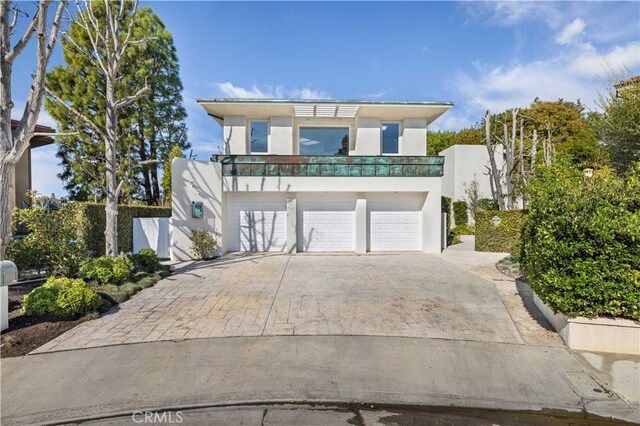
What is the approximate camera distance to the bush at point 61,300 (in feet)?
17.4

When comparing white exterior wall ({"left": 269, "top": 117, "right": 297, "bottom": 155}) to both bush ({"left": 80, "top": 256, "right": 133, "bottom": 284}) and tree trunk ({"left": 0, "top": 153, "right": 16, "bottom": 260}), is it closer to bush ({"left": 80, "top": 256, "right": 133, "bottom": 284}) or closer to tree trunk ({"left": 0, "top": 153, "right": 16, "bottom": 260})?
bush ({"left": 80, "top": 256, "right": 133, "bottom": 284})

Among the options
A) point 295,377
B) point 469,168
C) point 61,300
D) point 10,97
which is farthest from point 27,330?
point 469,168

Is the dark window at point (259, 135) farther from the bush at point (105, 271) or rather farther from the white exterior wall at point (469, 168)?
the white exterior wall at point (469, 168)

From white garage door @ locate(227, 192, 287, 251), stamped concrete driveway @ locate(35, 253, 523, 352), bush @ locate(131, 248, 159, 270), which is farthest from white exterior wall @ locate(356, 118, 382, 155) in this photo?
bush @ locate(131, 248, 159, 270)

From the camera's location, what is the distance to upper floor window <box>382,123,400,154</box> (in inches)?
573

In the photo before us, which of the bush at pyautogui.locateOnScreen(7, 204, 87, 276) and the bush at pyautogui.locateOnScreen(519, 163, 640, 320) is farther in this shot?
the bush at pyautogui.locateOnScreen(7, 204, 87, 276)

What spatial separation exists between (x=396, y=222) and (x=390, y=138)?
13.2 feet

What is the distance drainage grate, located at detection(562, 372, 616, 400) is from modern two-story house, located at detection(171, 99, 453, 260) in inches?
354

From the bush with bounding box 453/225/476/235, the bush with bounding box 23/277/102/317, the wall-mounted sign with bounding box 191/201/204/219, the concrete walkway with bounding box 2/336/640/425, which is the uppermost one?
the wall-mounted sign with bounding box 191/201/204/219

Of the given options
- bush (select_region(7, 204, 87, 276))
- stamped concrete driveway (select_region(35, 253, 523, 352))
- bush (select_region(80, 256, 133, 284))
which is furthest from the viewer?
bush (select_region(80, 256, 133, 284))

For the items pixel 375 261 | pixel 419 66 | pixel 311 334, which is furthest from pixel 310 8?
pixel 311 334

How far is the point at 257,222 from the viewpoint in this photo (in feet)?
42.8

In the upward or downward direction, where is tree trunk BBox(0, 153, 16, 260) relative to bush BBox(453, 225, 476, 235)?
upward

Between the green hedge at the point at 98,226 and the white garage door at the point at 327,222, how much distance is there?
626 cm
